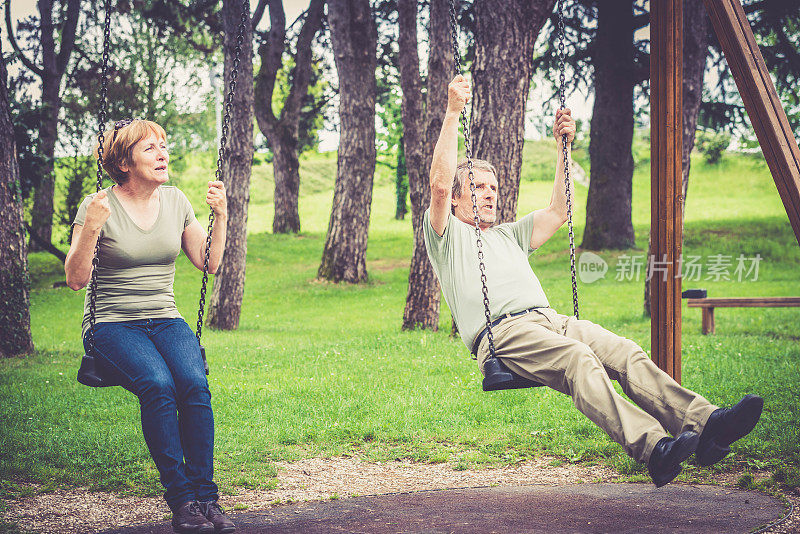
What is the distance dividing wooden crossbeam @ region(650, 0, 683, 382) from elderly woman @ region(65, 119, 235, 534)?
269cm

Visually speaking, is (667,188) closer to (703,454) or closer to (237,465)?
(703,454)

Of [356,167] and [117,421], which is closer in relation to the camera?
[117,421]

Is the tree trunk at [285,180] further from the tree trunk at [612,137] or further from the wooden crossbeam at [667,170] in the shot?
the wooden crossbeam at [667,170]

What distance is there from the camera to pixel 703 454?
11.4 feet

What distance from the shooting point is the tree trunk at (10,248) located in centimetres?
877

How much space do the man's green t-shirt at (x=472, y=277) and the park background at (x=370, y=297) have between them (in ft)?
5.00

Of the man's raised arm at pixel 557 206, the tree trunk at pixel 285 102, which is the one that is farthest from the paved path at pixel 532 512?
the tree trunk at pixel 285 102

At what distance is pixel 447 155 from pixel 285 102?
23653 millimetres

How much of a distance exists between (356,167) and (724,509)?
47.4 feet

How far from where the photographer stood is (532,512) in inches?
167

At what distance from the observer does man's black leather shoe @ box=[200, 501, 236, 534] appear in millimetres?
3525

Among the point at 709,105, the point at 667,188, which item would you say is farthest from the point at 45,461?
the point at 709,105

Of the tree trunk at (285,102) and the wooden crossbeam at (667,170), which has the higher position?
the tree trunk at (285,102)
